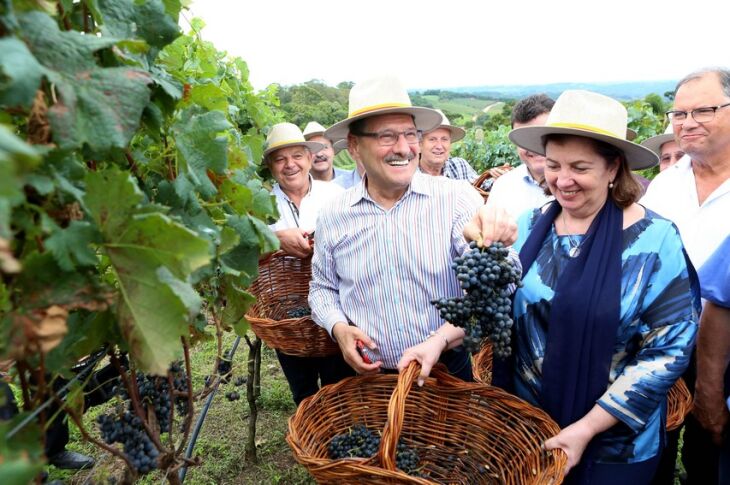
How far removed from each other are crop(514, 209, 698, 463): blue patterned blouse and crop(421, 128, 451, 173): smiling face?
11.0ft

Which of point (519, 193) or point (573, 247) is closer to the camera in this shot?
point (573, 247)

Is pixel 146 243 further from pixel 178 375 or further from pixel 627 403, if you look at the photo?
pixel 627 403

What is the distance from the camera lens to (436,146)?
531cm

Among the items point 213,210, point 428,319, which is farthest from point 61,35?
point 428,319

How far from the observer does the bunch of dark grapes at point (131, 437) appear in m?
1.26

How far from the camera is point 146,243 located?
79cm

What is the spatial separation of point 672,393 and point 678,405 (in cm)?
8

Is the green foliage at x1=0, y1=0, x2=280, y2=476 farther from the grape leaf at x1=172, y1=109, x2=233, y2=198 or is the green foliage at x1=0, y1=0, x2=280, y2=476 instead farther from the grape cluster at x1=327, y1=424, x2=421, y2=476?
the grape cluster at x1=327, y1=424, x2=421, y2=476

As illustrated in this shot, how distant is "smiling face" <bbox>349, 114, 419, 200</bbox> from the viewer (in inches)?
94.0

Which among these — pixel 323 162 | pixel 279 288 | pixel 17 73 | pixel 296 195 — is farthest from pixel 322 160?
pixel 17 73

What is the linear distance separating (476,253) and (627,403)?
34.5 inches

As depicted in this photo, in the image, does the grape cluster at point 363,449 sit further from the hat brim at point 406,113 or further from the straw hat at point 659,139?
the straw hat at point 659,139

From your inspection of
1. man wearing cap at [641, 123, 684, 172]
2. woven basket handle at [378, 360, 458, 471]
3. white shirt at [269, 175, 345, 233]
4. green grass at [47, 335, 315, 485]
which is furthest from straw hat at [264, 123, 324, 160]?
man wearing cap at [641, 123, 684, 172]

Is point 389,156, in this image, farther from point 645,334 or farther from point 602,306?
point 645,334
